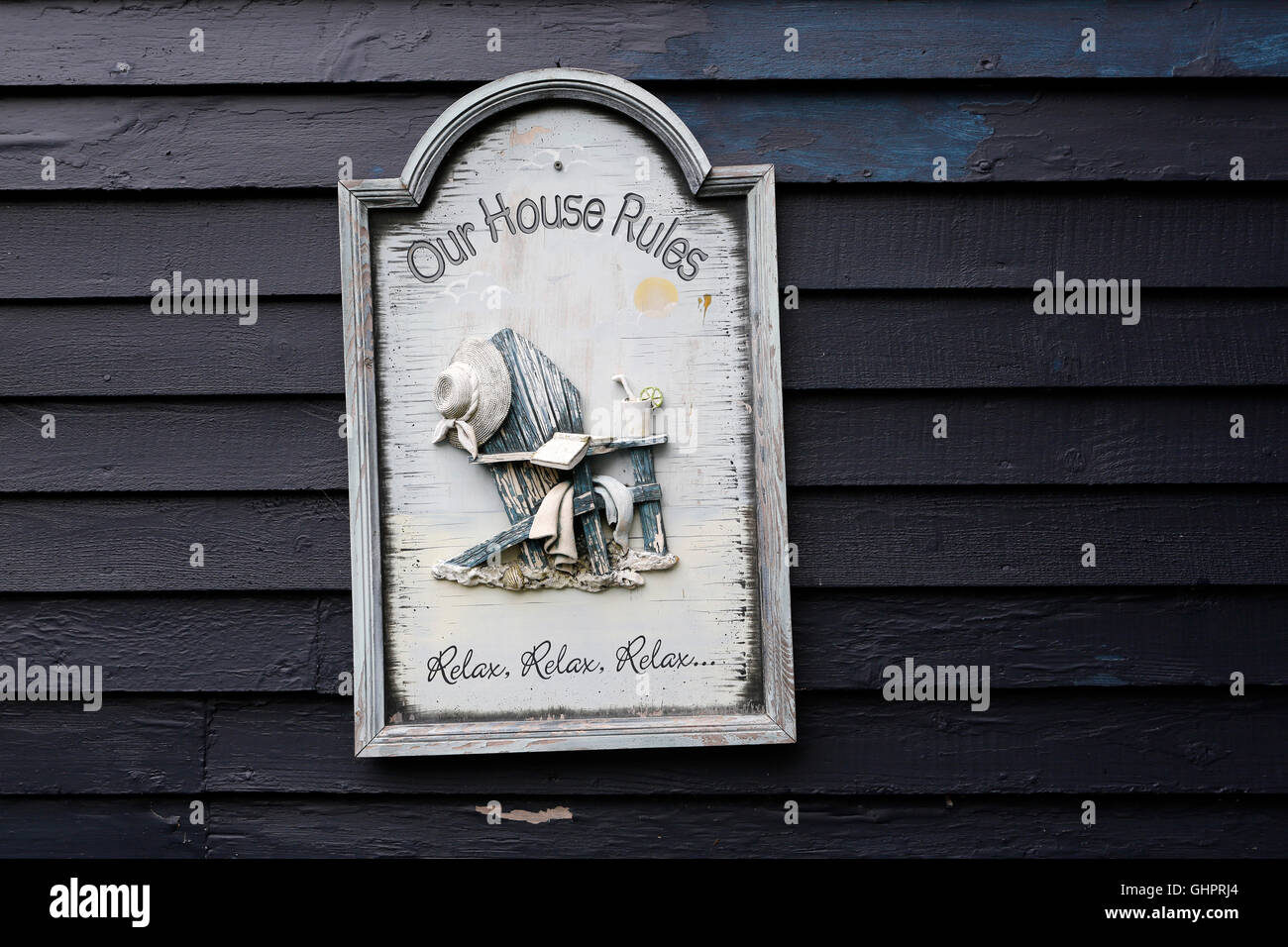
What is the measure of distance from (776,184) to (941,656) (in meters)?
0.94

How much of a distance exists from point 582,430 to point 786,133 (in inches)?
26.8

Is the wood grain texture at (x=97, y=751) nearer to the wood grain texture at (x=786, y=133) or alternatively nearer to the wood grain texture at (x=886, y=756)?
the wood grain texture at (x=886, y=756)

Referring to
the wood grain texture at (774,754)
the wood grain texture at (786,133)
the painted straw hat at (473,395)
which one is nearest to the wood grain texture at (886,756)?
the wood grain texture at (774,754)

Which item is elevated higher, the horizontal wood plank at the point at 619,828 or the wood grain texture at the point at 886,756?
the wood grain texture at the point at 886,756

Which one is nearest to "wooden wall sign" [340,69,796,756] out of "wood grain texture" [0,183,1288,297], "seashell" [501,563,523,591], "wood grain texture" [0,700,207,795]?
"seashell" [501,563,523,591]

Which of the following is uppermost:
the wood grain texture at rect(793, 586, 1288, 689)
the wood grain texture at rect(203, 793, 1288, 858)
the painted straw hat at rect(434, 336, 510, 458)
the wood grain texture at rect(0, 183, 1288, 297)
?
the wood grain texture at rect(0, 183, 1288, 297)

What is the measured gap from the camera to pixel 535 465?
146 cm

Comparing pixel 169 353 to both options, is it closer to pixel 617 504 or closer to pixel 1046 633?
pixel 617 504

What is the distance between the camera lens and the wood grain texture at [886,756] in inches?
58.8

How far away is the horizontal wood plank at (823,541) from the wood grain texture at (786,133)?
60cm

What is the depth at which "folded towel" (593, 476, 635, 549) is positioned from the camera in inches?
56.6

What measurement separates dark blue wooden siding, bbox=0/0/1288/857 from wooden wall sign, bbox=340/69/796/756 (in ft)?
0.26

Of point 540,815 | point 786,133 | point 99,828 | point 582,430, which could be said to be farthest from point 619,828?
point 786,133

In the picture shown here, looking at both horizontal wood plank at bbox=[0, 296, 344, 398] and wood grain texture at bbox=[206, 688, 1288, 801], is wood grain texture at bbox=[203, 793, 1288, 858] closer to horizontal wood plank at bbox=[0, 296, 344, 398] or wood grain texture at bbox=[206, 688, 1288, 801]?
wood grain texture at bbox=[206, 688, 1288, 801]
